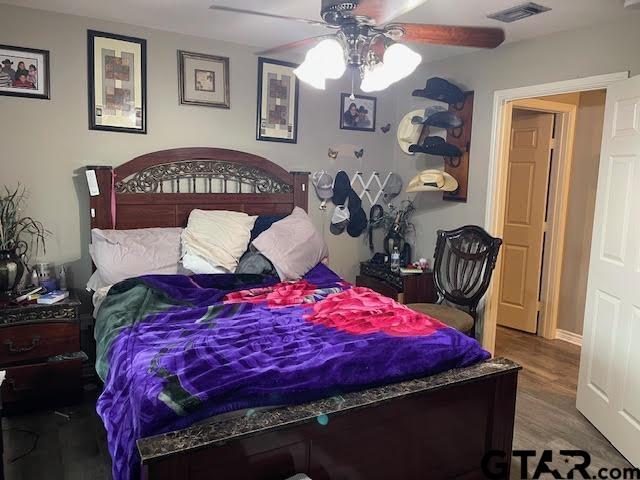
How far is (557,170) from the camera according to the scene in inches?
175

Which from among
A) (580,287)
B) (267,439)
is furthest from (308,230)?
(580,287)

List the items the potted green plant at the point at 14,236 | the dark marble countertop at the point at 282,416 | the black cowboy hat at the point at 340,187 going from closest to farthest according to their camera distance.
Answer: the dark marble countertop at the point at 282,416 → the potted green plant at the point at 14,236 → the black cowboy hat at the point at 340,187

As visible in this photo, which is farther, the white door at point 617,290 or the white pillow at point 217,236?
the white pillow at point 217,236

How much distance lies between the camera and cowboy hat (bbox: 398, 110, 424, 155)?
162 inches

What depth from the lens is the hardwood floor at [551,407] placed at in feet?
8.74

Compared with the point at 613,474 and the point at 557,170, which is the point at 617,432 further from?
the point at 557,170

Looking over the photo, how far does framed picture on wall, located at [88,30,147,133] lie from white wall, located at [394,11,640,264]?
89.2 inches

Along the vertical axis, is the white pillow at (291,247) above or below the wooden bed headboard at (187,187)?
below

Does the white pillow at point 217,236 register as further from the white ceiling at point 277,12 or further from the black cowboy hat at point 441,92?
the black cowboy hat at point 441,92

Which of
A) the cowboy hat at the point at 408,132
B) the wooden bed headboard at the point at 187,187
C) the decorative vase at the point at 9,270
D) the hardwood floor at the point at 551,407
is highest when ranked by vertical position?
the cowboy hat at the point at 408,132

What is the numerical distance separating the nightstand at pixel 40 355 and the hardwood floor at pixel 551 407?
8.31 ft

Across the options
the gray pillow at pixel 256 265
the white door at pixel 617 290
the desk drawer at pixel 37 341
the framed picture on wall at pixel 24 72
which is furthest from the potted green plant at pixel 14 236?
the white door at pixel 617 290

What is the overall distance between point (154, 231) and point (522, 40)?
9.31 ft

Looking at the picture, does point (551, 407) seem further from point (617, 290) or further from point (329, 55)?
point (329, 55)
